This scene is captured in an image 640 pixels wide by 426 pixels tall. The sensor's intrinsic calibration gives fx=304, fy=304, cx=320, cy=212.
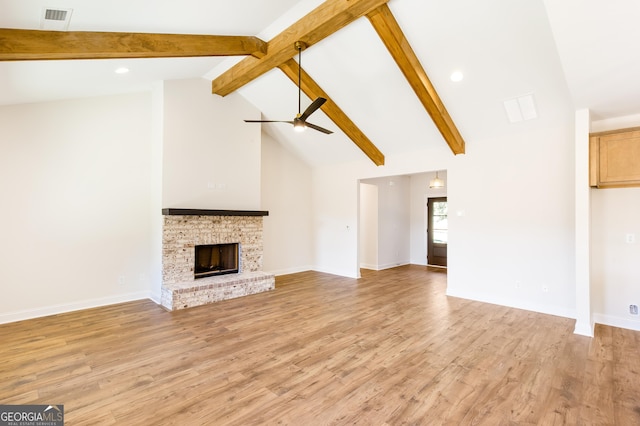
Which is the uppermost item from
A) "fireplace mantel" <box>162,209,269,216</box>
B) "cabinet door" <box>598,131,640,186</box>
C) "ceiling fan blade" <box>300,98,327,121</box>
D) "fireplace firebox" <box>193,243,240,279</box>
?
"ceiling fan blade" <box>300,98,327,121</box>

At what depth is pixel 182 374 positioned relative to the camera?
2.83 metres

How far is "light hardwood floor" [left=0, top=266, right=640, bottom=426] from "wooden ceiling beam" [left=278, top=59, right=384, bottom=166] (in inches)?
126

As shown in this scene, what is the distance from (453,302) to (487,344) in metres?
1.67

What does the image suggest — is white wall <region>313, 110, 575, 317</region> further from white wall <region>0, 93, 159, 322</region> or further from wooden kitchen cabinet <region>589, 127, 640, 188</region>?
white wall <region>0, 93, 159, 322</region>

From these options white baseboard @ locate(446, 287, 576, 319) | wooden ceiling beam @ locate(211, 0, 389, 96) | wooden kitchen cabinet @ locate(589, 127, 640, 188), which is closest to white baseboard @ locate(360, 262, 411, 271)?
white baseboard @ locate(446, 287, 576, 319)

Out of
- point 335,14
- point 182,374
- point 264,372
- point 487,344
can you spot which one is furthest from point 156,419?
point 335,14

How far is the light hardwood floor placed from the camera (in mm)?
2301

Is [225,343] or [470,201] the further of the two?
[470,201]

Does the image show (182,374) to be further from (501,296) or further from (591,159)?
(591,159)

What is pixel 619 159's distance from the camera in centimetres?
358

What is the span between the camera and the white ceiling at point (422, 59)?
2.70 metres

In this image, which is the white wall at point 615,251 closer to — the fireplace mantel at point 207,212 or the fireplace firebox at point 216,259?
the fireplace mantel at point 207,212

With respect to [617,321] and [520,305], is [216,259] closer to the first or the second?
[520,305]

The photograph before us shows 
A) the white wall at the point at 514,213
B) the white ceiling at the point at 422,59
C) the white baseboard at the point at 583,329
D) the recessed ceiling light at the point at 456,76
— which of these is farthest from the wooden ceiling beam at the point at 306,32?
the white baseboard at the point at 583,329
